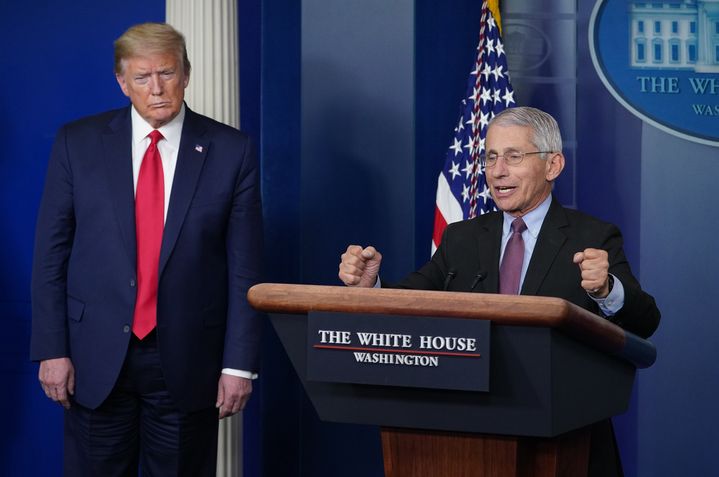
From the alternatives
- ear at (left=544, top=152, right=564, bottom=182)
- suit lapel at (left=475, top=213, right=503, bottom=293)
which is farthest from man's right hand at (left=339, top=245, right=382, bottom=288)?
ear at (left=544, top=152, right=564, bottom=182)

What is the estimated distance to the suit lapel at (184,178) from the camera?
274 centimetres

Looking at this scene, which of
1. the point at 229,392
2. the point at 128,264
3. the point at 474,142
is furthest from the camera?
the point at 474,142

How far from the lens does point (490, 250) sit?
230 cm

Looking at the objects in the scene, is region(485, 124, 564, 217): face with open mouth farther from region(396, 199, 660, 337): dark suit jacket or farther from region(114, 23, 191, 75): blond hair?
region(114, 23, 191, 75): blond hair

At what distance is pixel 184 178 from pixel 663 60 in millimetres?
2184

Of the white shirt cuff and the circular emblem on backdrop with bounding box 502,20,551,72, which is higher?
the circular emblem on backdrop with bounding box 502,20,551,72

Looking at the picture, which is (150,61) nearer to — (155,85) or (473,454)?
(155,85)

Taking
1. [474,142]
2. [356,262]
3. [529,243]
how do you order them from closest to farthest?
[356,262] → [529,243] → [474,142]

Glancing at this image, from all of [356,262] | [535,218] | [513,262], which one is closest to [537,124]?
[535,218]

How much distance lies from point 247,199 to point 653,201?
1.89 m

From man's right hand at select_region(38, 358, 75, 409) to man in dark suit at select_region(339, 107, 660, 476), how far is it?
3.31 feet

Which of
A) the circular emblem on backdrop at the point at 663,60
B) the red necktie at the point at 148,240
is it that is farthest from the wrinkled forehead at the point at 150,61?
the circular emblem on backdrop at the point at 663,60

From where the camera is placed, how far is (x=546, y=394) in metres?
1.64

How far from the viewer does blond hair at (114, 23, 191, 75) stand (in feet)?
9.17
